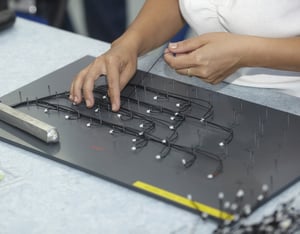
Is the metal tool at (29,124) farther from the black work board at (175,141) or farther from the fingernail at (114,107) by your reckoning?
the fingernail at (114,107)

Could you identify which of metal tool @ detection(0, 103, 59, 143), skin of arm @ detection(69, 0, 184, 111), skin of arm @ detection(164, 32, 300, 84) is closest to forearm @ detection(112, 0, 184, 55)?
skin of arm @ detection(69, 0, 184, 111)

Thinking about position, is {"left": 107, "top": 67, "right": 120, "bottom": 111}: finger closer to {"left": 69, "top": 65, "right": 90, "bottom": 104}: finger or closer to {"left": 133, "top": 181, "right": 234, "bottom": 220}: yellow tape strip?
{"left": 69, "top": 65, "right": 90, "bottom": 104}: finger

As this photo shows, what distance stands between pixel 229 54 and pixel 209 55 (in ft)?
0.12

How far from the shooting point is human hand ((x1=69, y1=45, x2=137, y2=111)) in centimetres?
125

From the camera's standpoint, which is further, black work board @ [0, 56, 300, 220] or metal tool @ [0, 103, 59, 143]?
metal tool @ [0, 103, 59, 143]

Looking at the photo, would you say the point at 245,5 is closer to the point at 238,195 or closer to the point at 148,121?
the point at 148,121

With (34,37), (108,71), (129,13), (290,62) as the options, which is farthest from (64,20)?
(290,62)

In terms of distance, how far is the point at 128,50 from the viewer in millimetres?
1376

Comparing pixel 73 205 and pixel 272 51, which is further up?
pixel 272 51

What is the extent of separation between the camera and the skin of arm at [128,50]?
1268mm

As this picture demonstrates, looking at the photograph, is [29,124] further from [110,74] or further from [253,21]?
[253,21]

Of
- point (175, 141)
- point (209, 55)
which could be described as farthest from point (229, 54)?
point (175, 141)

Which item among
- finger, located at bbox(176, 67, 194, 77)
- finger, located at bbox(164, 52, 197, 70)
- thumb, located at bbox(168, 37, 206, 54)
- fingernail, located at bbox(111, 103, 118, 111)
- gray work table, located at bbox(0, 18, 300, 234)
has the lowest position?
gray work table, located at bbox(0, 18, 300, 234)

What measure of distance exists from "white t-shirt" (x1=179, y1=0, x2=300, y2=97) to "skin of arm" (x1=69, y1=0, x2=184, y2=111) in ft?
0.25
